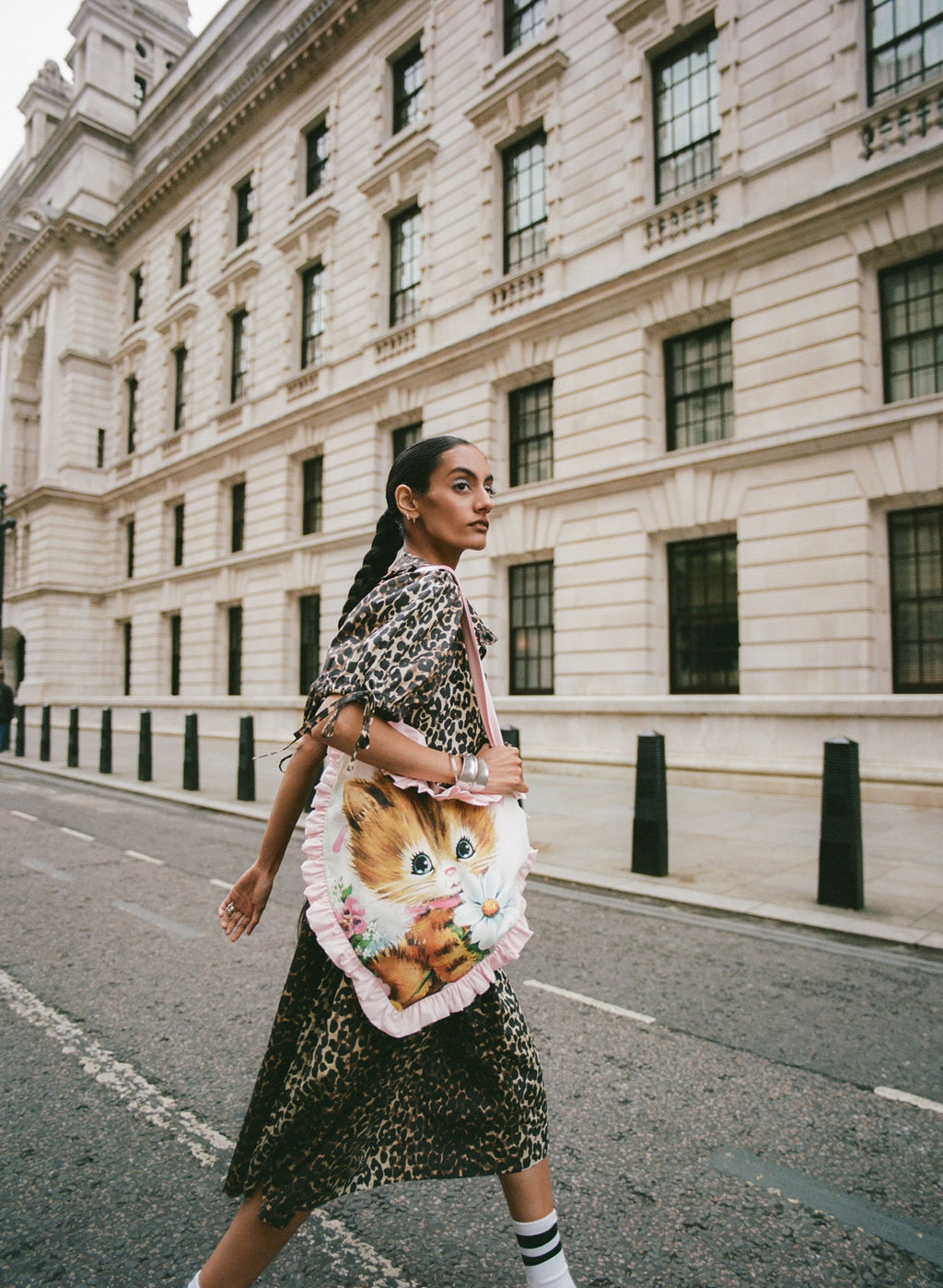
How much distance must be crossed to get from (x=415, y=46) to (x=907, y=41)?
11645 mm

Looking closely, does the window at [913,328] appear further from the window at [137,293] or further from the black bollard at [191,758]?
the window at [137,293]

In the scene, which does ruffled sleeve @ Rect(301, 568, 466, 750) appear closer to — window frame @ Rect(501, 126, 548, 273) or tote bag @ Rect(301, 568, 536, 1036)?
tote bag @ Rect(301, 568, 536, 1036)

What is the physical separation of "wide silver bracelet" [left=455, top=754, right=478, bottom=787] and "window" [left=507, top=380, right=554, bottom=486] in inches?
535

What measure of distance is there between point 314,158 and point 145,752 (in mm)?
16664

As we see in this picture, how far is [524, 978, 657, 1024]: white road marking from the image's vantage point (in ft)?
11.3

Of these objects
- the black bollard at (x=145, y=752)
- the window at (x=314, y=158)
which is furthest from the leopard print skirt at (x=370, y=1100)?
the window at (x=314, y=158)

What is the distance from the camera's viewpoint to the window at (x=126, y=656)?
89.6ft

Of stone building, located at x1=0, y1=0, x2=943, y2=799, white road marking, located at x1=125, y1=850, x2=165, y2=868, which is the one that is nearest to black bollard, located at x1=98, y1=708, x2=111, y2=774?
stone building, located at x1=0, y1=0, x2=943, y2=799

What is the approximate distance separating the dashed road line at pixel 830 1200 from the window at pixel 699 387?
11559mm

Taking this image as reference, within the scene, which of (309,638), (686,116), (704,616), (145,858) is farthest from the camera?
(309,638)

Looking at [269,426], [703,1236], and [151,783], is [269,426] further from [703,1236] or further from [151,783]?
[703,1236]

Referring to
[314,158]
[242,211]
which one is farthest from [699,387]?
[242,211]

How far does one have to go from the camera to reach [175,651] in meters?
25.1

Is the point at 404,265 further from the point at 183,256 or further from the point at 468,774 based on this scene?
the point at 468,774
